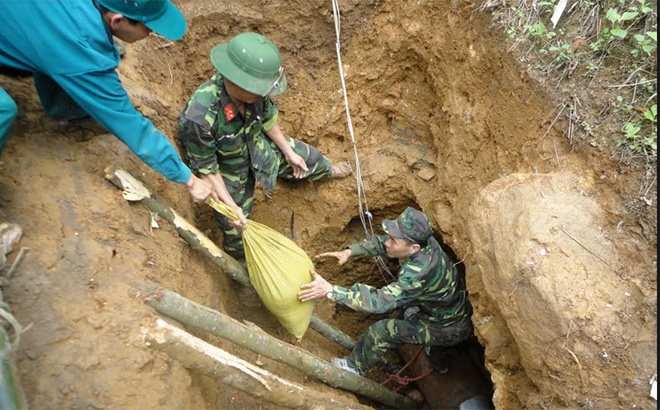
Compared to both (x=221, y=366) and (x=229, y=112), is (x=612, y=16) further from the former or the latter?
(x=221, y=366)

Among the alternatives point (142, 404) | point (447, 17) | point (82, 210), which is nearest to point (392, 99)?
point (447, 17)

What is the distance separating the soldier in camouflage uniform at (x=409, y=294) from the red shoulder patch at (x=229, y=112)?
4.31 feet

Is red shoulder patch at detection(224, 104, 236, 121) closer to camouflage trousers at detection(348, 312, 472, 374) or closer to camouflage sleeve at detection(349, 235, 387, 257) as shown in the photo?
camouflage sleeve at detection(349, 235, 387, 257)

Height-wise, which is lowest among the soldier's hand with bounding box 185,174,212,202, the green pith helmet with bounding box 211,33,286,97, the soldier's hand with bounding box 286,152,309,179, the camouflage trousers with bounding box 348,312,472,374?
the camouflage trousers with bounding box 348,312,472,374

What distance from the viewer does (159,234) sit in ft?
9.80

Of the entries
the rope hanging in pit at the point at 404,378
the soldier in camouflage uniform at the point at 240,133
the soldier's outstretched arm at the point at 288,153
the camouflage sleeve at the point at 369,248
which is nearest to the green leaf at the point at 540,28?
the soldier in camouflage uniform at the point at 240,133

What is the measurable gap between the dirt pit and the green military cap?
1.25 feet

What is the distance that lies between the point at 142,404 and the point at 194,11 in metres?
3.29

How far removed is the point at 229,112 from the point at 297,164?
974mm

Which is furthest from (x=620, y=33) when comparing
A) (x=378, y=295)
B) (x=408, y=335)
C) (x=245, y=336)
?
(x=245, y=336)

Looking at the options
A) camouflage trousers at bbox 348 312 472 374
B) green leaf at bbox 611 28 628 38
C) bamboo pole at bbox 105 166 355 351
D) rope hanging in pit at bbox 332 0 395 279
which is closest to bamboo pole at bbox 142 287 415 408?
camouflage trousers at bbox 348 312 472 374

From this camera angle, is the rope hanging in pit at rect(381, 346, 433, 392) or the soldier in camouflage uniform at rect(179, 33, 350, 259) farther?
the rope hanging in pit at rect(381, 346, 433, 392)

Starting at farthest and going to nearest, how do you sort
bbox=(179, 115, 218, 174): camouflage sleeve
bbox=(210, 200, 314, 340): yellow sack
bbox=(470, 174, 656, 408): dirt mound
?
1. bbox=(210, 200, 314, 340): yellow sack
2. bbox=(179, 115, 218, 174): camouflage sleeve
3. bbox=(470, 174, 656, 408): dirt mound

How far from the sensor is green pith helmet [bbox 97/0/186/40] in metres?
2.33
